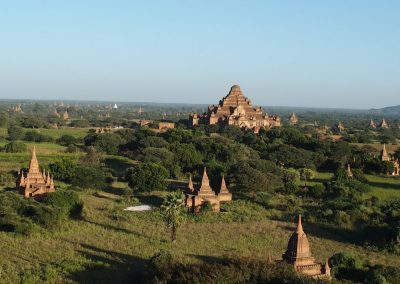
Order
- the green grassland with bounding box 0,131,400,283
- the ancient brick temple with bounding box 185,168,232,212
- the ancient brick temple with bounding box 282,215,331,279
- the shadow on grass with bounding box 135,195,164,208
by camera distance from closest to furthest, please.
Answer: the ancient brick temple with bounding box 282,215,331,279, the green grassland with bounding box 0,131,400,283, the ancient brick temple with bounding box 185,168,232,212, the shadow on grass with bounding box 135,195,164,208

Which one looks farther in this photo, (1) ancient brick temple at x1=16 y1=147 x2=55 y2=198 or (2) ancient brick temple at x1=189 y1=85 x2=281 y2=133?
(2) ancient brick temple at x1=189 y1=85 x2=281 y2=133

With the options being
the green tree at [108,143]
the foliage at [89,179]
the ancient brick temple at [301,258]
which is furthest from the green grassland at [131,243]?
the green tree at [108,143]

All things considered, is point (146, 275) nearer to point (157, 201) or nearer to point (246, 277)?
point (246, 277)

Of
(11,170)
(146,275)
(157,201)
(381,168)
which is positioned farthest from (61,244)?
(381,168)

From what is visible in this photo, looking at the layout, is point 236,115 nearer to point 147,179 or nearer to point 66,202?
point 147,179

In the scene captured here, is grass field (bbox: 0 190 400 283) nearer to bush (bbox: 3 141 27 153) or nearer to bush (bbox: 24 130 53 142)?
bush (bbox: 3 141 27 153)

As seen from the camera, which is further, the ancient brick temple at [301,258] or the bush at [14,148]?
the bush at [14,148]

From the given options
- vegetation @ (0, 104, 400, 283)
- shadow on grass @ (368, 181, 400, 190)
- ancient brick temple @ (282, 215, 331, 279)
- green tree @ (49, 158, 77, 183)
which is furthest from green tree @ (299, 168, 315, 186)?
ancient brick temple @ (282, 215, 331, 279)

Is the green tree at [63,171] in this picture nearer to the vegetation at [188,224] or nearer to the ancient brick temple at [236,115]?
the vegetation at [188,224]
